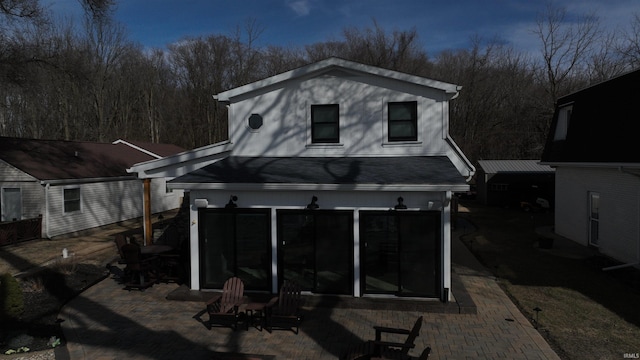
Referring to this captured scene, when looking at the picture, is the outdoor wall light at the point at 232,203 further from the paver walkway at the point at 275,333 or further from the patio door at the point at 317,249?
the paver walkway at the point at 275,333

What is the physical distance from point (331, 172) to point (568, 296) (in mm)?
6912

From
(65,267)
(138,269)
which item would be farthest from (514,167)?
(65,267)

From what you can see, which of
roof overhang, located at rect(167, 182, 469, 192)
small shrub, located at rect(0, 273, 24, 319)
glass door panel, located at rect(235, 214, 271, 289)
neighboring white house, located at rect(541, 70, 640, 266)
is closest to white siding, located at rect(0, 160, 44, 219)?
small shrub, located at rect(0, 273, 24, 319)

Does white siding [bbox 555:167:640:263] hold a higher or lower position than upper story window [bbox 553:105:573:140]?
lower

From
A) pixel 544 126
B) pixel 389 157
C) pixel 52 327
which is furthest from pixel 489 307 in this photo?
pixel 544 126

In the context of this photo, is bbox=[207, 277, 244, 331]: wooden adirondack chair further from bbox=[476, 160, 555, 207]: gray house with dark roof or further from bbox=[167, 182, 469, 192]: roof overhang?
bbox=[476, 160, 555, 207]: gray house with dark roof

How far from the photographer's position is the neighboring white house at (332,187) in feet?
31.4

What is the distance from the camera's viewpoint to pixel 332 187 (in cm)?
941

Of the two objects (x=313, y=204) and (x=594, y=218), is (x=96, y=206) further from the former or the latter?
(x=594, y=218)

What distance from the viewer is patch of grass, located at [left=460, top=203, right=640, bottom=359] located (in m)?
7.73

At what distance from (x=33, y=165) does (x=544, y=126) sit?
39203 millimetres

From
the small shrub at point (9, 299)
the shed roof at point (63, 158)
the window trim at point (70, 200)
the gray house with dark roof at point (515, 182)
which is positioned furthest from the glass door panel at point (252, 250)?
the gray house with dark roof at point (515, 182)

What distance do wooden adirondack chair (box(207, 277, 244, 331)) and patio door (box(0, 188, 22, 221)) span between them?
14.5m

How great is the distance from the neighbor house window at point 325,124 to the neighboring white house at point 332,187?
29 millimetres
